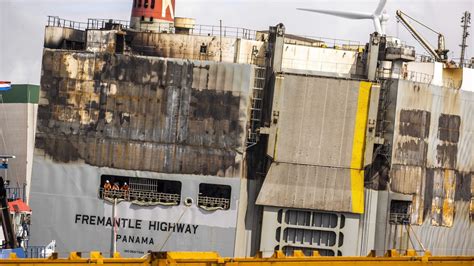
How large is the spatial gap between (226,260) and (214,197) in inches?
1172

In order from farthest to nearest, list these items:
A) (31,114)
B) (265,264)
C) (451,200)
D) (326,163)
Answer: (31,114) < (451,200) < (326,163) < (265,264)

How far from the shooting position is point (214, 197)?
78.8m

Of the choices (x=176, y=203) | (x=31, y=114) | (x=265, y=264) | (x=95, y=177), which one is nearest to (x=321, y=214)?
(x=176, y=203)

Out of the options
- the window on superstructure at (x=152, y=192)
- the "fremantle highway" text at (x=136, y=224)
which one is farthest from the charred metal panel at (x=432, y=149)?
the window on superstructure at (x=152, y=192)

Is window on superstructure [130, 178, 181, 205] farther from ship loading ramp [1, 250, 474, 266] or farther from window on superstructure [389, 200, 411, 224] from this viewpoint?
ship loading ramp [1, 250, 474, 266]

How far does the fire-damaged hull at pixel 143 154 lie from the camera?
77625 millimetres

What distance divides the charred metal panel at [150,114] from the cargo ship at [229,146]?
8 centimetres

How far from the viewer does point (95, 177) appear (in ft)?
258

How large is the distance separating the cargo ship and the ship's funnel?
3461 millimetres

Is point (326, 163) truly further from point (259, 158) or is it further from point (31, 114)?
point (31, 114)

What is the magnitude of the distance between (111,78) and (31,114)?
58662 mm

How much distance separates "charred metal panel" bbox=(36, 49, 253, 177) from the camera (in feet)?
254

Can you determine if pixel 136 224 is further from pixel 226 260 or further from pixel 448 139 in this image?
pixel 226 260

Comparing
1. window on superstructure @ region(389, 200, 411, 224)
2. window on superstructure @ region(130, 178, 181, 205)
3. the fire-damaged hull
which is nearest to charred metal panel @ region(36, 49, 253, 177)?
the fire-damaged hull
